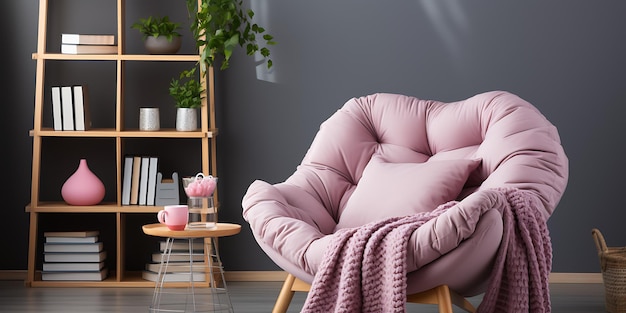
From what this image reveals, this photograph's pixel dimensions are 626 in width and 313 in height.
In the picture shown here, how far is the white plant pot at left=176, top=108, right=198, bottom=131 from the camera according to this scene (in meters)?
4.02

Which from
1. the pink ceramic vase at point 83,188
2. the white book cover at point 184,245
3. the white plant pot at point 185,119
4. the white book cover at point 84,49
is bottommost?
the white book cover at point 184,245

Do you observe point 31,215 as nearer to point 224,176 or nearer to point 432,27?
point 224,176

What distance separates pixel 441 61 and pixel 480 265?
75.5 inches

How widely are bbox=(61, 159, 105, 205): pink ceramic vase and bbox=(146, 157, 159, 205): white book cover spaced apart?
0.74ft

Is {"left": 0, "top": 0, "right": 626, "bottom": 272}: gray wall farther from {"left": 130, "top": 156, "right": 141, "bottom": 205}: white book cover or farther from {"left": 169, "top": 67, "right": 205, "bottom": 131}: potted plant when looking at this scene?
{"left": 130, "top": 156, "right": 141, "bottom": 205}: white book cover

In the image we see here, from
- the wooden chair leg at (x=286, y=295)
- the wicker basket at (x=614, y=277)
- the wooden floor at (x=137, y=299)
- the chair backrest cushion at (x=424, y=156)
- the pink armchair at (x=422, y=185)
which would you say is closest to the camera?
the pink armchair at (x=422, y=185)

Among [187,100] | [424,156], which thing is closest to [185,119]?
[187,100]

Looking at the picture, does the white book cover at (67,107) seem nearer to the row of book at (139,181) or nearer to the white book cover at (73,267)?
the row of book at (139,181)

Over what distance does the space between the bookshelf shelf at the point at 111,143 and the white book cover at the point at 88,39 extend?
0.16 ft

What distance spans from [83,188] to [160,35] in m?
0.78

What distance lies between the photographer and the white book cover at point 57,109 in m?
4.03

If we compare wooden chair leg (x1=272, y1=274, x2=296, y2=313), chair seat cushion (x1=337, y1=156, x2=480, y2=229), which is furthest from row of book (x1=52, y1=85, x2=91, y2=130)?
wooden chair leg (x1=272, y1=274, x2=296, y2=313)

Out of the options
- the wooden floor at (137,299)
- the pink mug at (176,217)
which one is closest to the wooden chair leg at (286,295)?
the pink mug at (176,217)

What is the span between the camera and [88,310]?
3533 millimetres
